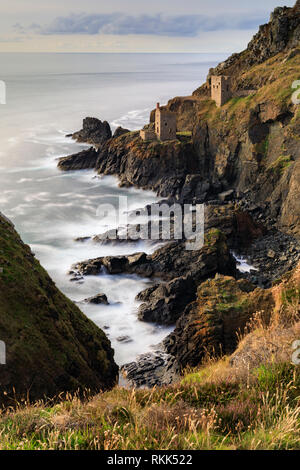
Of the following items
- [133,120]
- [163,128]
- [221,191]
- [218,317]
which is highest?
[133,120]

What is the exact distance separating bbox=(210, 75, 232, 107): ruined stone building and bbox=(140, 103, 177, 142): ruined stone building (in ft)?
25.2

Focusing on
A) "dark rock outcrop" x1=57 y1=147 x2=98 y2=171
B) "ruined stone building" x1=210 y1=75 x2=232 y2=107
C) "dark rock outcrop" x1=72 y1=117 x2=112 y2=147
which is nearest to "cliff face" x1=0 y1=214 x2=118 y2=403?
"ruined stone building" x1=210 y1=75 x2=232 y2=107

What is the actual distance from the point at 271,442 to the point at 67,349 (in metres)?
11.2

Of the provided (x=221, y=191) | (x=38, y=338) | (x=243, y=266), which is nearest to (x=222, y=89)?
(x=221, y=191)

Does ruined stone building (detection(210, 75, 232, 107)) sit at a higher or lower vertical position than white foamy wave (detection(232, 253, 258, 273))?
higher

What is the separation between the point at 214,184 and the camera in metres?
60.4

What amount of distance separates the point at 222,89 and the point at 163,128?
1125 cm

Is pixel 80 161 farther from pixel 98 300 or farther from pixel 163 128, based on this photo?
pixel 98 300

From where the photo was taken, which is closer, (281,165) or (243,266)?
(243,266)

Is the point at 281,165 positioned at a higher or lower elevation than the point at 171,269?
higher

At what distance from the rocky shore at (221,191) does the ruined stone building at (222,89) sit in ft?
4.28

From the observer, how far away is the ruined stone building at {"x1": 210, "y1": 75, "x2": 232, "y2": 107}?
232 ft

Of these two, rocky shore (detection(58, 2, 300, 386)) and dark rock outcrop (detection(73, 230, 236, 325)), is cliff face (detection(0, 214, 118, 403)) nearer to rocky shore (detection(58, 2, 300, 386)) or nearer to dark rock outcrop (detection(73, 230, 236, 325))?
rocky shore (detection(58, 2, 300, 386))

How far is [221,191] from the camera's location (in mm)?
59625
